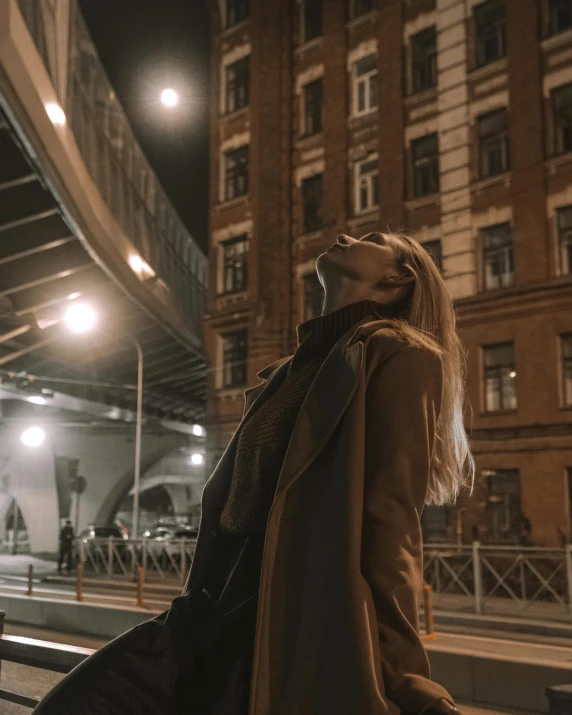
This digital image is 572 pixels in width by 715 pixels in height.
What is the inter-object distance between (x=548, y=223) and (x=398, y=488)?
20.4 metres

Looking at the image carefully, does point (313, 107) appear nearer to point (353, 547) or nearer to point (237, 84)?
point (237, 84)

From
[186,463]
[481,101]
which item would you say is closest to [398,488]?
[481,101]

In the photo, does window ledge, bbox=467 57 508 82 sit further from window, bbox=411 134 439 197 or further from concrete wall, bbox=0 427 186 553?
concrete wall, bbox=0 427 186 553

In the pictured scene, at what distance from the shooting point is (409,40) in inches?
988

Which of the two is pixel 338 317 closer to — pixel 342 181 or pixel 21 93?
pixel 21 93

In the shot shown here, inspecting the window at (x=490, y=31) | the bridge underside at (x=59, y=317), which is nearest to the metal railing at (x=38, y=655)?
the bridge underside at (x=59, y=317)

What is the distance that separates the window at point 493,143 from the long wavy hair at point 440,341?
820 inches

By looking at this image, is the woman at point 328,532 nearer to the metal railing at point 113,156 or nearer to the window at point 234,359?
the metal railing at point 113,156

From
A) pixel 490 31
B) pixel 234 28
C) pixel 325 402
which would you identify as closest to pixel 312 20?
pixel 234 28

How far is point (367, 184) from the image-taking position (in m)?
25.7

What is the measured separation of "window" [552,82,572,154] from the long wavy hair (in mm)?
20254

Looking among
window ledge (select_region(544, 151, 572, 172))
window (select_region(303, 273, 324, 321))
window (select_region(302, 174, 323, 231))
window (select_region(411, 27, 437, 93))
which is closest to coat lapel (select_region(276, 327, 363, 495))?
window ledge (select_region(544, 151, 572, 172))

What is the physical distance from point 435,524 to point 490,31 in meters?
14.0

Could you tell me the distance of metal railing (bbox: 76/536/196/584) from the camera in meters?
20.7
